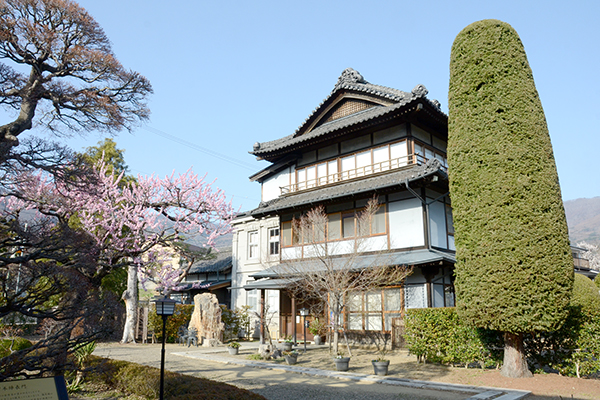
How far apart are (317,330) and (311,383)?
8787mm

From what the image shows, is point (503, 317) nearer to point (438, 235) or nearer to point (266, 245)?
point (438, 235)

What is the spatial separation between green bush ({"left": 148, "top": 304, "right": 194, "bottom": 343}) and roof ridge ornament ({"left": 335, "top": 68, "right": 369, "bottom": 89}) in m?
13.8

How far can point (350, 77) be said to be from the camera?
66.7 feet

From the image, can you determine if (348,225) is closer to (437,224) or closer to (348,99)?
(437,224)

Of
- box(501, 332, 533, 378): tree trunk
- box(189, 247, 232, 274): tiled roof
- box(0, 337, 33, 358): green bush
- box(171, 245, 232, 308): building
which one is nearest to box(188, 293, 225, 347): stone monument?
box(171, 245, 232, 308): building

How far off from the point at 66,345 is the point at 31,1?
19.6ft

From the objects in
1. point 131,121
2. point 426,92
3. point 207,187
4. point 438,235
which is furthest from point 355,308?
point 131,121

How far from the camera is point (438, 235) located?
1628 cm

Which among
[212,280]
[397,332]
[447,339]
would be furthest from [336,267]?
[212,280]

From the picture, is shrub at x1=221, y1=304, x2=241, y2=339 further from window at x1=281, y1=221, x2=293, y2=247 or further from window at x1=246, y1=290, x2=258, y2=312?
window at x1=281, y1=221, x2=293, y2=247

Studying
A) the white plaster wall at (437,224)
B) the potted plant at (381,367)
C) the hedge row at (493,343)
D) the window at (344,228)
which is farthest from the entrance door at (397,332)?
the potted plant at (381,367)

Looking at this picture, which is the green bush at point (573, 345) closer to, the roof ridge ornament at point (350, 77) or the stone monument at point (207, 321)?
the stone monument at point (207, 321)

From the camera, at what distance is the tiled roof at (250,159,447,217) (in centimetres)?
1502

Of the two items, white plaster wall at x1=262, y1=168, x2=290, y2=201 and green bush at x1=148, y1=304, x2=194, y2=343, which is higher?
white plaster wall at x1=262, y1=168, x2=290, y2=201
